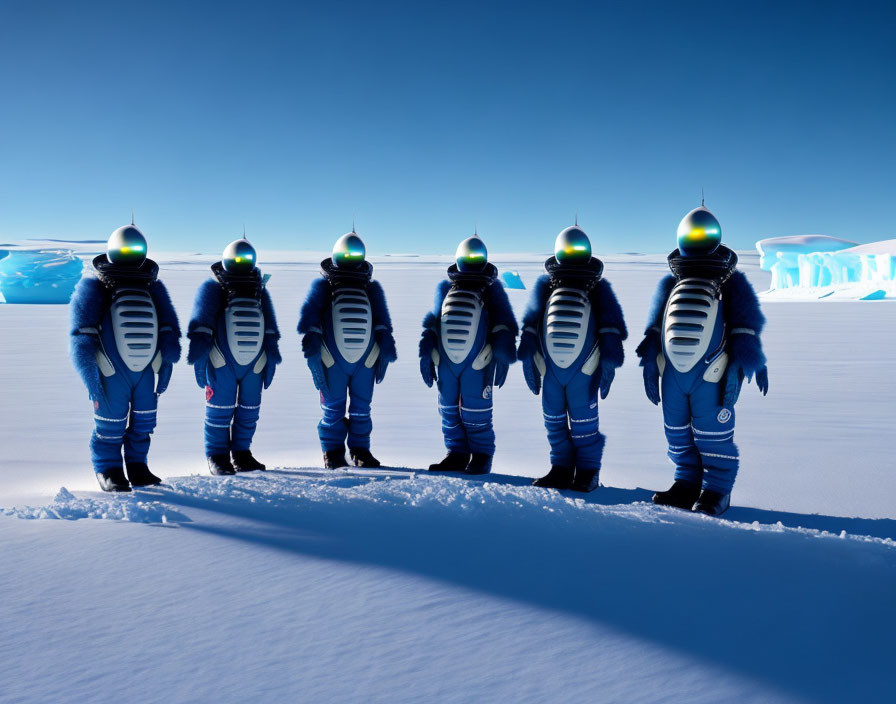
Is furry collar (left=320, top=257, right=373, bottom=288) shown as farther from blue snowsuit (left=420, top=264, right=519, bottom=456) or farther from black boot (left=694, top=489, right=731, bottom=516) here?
black boot (left=694, top=489, right=731, bottom=516)

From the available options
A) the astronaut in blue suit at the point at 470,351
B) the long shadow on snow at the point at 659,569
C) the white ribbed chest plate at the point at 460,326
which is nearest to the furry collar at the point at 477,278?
the astronaut in blue suit at the point at 470,351

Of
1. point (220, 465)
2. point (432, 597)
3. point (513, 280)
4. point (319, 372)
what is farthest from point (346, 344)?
point (513, 280)

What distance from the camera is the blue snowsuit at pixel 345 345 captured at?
5.17 metres

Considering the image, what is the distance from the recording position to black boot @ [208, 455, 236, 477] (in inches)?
192

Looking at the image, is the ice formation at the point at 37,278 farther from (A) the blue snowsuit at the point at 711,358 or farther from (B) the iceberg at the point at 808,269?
(B) the iceberg at the point at 808,269

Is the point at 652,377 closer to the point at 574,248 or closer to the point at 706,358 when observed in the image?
the point at 706,358

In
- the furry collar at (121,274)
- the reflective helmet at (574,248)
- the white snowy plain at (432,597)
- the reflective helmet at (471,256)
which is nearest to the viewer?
the white snowy plain at (432,597)

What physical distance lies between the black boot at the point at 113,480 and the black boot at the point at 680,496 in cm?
323

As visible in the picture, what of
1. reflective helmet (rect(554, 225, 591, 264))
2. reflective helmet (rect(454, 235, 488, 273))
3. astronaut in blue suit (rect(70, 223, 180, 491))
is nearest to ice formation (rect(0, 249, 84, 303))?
astronaut in blue suit (rect(70, 223, 180, 491))

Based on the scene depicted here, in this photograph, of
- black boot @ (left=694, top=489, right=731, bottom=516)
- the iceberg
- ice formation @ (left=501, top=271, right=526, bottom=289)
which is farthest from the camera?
ice formation @ (left=501, top=271, right=526, bottom=289)

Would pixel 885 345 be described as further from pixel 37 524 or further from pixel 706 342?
pixel 37 524

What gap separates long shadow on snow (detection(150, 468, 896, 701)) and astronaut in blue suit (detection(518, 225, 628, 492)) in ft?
4.68

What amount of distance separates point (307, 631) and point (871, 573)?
188 cm

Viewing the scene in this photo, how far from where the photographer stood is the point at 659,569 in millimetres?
2326
